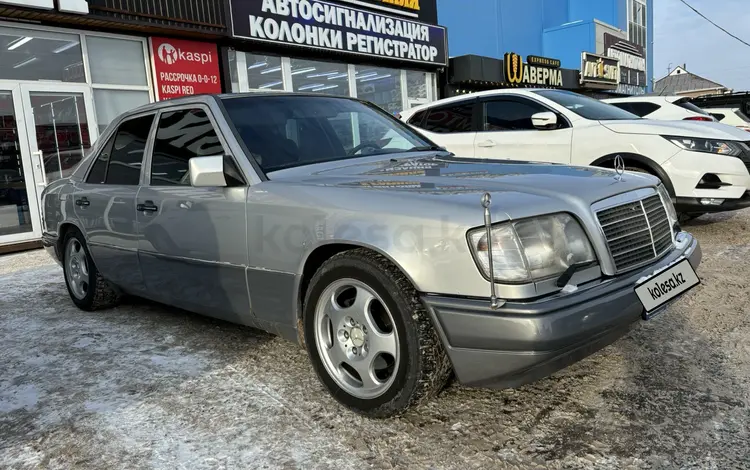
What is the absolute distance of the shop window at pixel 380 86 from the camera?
1291 centimetres

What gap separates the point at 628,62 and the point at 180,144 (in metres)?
27.8

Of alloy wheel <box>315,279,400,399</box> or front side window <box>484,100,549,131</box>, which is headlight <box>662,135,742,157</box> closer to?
front side window <box>484,100,549,131</box>

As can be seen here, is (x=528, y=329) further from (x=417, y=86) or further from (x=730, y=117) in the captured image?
(x=730, y=117)

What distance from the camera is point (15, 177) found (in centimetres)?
821

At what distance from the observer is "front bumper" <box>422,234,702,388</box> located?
195cm

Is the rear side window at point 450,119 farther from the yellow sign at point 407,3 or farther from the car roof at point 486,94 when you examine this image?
the yellow sign at point 407,3

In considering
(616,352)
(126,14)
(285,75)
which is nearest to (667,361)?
(616,352)

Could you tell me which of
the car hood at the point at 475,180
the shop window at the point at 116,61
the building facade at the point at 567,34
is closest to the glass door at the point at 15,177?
the shop window at the point at 116,61

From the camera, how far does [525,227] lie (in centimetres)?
208

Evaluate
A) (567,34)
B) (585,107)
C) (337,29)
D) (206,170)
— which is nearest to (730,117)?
(585,107)

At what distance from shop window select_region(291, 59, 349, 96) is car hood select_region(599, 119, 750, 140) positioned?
22.3 ft

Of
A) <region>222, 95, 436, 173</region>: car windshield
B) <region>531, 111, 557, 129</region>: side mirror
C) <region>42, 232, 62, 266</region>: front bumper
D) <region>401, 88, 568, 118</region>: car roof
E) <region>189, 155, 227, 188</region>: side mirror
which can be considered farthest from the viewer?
<region>401, 88, 568, 118</region>: car roof

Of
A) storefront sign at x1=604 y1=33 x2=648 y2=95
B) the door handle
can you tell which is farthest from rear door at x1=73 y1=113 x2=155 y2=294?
storefront sign at x1=604 y1=33 x2=648 y2=95

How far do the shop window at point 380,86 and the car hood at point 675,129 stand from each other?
7.46 meters
